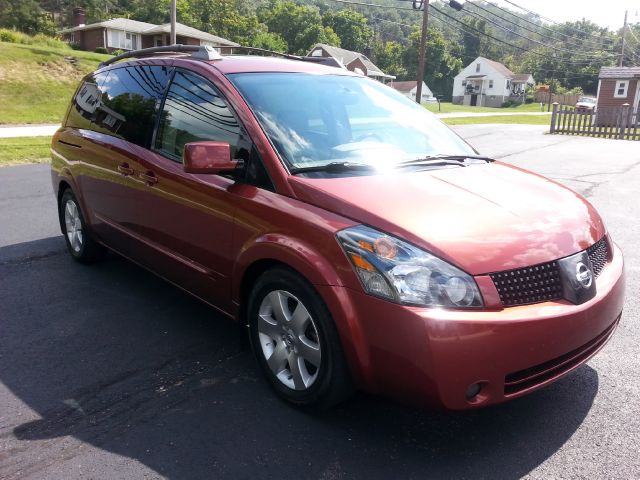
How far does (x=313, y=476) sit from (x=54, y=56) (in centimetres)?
3465

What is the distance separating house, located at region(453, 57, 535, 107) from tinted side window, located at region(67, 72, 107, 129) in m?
94.2

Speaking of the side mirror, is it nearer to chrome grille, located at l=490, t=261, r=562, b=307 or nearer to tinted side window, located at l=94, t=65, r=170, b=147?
tinted side window, located at l=94, t=65, r=170, b=147

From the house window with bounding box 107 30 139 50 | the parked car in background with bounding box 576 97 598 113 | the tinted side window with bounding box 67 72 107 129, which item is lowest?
the parked car in background with bounding box 576 97 598 113

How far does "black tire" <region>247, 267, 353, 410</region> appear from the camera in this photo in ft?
9.13

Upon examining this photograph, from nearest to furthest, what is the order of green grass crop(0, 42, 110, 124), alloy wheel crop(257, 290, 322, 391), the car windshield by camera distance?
alloy wheel crop(257, 290, 322, 391)
the car windshield
green grass crop(0, 42, 110, 124)

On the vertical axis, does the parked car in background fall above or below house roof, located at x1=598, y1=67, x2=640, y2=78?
below

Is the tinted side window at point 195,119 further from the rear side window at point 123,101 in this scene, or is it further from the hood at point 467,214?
the hood at point 467,214

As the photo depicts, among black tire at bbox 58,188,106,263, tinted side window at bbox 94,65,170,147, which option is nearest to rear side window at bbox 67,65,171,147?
tinted side window at bbox 94,65,170,147

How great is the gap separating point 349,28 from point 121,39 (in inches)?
2415

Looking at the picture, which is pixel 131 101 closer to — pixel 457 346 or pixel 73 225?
pixel 73 225

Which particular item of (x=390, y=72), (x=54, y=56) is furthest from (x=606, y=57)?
(x=54, y=56)

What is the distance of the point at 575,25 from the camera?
120 m

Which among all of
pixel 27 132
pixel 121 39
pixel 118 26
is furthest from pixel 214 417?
pixel 121 39

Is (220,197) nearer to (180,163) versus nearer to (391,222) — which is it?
(180,163)
